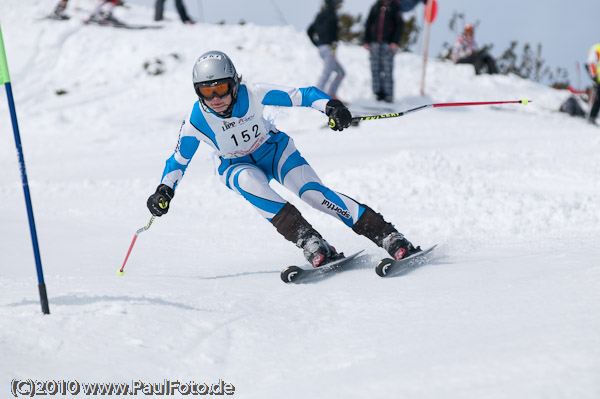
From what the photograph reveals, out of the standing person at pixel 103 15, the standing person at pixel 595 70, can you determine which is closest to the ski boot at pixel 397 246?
the standing person at pixel 595 70

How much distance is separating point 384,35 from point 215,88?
8.62m

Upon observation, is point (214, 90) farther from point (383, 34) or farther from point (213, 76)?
point (383, 34)

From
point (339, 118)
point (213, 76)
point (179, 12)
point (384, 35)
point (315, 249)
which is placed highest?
point (213, 76)

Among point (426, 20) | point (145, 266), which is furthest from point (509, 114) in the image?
point (145, 266)

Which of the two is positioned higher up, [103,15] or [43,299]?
[43,299]

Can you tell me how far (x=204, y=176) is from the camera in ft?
26.1

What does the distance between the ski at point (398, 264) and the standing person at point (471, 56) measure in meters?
13.4

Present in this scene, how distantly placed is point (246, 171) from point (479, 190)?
3008 mm

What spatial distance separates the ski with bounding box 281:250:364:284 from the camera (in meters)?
3.86

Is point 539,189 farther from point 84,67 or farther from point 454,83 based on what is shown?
point 84,67

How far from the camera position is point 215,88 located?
12.5 ft

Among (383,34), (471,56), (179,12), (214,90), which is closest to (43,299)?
(214,90)

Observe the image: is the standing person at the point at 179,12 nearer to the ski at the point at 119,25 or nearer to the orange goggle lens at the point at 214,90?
the ski at the point at 119,25

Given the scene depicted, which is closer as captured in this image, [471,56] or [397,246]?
[397,246]
